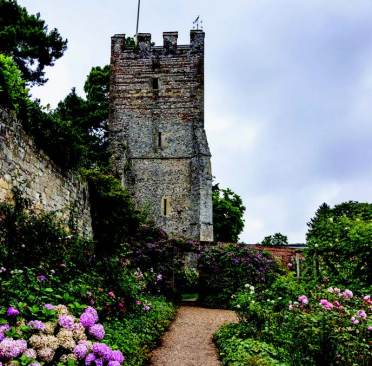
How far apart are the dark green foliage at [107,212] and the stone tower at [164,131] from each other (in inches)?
396

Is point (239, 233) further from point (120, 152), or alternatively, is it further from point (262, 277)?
point (262, 277)

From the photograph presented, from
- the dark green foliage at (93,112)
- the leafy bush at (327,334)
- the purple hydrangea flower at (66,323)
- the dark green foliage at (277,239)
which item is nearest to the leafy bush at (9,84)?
the purple hydrangea flower at (66,323)

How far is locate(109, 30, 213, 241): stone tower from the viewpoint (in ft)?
75.8

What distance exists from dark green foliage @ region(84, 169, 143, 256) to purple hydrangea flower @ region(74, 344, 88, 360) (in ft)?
27.7

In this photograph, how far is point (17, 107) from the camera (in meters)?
6.84

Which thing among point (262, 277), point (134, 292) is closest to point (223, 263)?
point (262, 277)

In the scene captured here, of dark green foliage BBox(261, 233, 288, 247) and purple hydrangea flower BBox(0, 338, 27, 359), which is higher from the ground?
dark green foliage BBox(261, 233, 288, 247)

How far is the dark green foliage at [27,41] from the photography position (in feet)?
45.5

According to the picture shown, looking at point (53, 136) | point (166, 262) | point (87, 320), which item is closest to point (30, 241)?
point (53, 136)

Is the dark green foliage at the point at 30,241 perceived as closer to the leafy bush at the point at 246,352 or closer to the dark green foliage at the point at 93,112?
the leafy bush at the point at 246,352

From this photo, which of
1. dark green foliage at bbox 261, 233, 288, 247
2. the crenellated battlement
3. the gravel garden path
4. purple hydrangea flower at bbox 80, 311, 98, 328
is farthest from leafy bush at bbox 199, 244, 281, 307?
dark green foliage at bbox 261, 233, 288, 247

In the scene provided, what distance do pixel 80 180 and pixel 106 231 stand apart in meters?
2.23

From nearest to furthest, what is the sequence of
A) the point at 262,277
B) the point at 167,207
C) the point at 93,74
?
the point at 262,277
the point at 167,207
the point at 93,74

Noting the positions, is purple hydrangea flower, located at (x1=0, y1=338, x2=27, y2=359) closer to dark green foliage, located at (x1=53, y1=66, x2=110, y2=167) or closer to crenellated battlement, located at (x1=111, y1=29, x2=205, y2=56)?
dark green foliage, located at (x1=53, y1=66, x2=110, y2=167)
